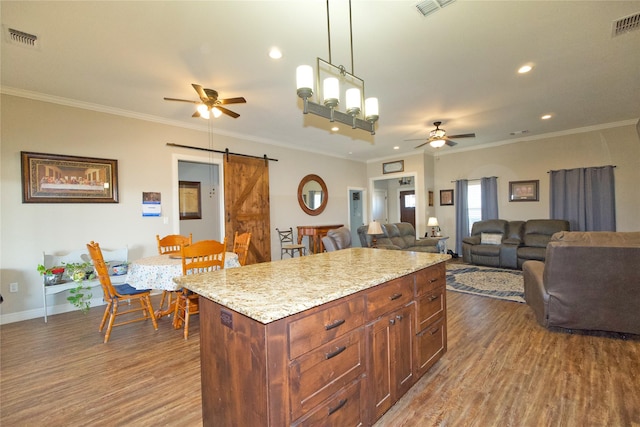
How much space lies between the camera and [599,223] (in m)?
5.42

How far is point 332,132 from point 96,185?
403cm

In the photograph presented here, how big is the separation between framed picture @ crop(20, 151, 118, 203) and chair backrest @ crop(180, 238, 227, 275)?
88.8 inches

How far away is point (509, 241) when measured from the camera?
19.4 ft

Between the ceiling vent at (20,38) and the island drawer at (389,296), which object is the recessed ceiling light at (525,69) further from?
the ceiling vent at (20,38)

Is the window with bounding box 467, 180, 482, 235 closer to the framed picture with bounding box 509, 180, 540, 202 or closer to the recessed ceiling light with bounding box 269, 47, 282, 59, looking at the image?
the framed picture with bounding box 509, 180, 540, 202

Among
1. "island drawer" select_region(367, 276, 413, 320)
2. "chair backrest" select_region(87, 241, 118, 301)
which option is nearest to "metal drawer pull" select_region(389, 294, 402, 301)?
"island drawer" select_region(367, 276, 413, 320)

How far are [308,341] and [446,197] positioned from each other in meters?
7.35

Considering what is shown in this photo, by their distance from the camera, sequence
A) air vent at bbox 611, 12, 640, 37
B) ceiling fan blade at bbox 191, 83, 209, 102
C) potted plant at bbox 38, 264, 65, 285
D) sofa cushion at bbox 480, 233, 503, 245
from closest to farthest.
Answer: air vent at bbox 611, 12, 640, 37 → ceiling fan blade at bbox 191, 83, 209, 102 → potted plant at bbox 38, 264, 65, 285 → sofa cushion at bbox 480, 233, 503, 245

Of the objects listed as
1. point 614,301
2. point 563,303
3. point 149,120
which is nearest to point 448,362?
point 563,303

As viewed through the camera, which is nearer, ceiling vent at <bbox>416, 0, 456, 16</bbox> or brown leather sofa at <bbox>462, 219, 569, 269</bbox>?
ceiling vent at <bbox>416, 0, 456, 16</bbox>

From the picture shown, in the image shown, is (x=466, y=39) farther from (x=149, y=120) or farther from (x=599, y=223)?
(x=599, y=223)

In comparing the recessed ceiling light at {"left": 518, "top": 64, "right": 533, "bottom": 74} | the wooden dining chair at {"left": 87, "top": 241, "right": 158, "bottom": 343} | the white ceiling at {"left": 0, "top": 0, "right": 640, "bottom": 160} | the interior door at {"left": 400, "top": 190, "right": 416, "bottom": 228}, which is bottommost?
the wooden dining chair at {"left": 87, "top": 241, "right": 158, "bottom": 343}

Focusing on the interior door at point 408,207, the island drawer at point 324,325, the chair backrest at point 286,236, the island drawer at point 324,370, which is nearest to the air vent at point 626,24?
the island drawer at point 324,325

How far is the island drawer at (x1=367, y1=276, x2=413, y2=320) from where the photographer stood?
1.54 m
